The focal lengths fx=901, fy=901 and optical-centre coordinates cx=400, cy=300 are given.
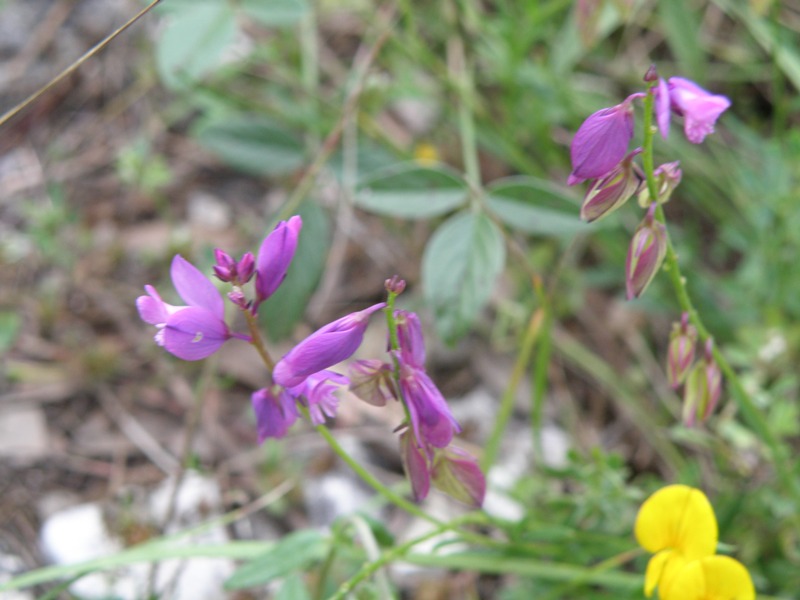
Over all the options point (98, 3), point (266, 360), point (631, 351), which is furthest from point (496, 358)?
point (98, 3)

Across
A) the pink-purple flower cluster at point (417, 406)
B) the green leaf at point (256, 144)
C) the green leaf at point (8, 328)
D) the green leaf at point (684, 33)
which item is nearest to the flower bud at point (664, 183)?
the pink-purple flower cluster at point (417, 406)

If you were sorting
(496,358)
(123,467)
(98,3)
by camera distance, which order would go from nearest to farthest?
(123,467) < (496,358) < (98,3)

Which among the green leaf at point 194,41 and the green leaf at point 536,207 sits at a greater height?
the green leaf at point 194,41

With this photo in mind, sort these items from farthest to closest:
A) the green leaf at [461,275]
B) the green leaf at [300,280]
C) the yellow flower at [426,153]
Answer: the yellow flower at [426,153], the green leaf at [300,280], the green leaf at [461,275]

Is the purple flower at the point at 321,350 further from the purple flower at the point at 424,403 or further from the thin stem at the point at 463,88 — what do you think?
the thin stem at the point at 463,88

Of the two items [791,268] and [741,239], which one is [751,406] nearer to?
[791,268]

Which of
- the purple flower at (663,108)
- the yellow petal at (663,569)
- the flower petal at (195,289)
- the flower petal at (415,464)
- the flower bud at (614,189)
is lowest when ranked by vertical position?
the yellow petal at (663,569)

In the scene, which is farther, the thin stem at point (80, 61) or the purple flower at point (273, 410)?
the thin stem at point (80, 61)
